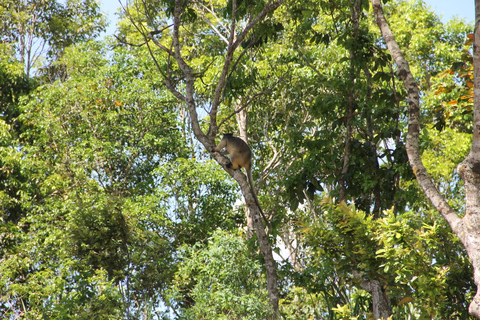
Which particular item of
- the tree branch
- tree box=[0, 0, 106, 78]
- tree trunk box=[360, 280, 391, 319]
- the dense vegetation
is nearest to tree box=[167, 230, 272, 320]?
the dense vegetation

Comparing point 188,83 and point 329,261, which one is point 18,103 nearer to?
point 188,83

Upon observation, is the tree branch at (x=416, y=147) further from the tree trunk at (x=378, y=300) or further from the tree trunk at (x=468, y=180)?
the tree trunk at (x=378, y=300)

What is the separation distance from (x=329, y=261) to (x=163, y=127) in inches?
361

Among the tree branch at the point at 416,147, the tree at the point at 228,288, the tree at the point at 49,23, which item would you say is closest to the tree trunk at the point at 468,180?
the tree branch at the point at 416,147

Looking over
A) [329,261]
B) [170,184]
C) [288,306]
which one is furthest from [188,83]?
[170,184]

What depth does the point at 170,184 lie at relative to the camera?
12.5m

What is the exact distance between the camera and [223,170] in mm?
12398

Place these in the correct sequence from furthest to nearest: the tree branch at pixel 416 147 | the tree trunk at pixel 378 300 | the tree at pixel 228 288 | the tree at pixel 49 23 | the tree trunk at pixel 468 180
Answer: the tree at pixel 49 23 < the tree at pixel 228 288 < the tree trunk at pixel 378 300 < the tree branch at pixel 416 147 < the tree trunk at pixel 468 180

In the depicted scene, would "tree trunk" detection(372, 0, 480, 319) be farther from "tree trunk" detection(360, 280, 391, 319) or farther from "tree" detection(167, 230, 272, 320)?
"tree" detection(167, 230, 272, 320)

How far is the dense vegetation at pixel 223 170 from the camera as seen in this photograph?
6266 millimetres

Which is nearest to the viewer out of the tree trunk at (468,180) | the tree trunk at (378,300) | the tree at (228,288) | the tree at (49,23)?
the tree trunk at (468,180)

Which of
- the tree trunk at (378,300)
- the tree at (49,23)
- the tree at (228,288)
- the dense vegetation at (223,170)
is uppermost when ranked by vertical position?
the tree at (49,23)

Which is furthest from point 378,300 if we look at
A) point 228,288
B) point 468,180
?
point 468,180

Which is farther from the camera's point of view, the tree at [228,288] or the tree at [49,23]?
the tree at [49,23]
